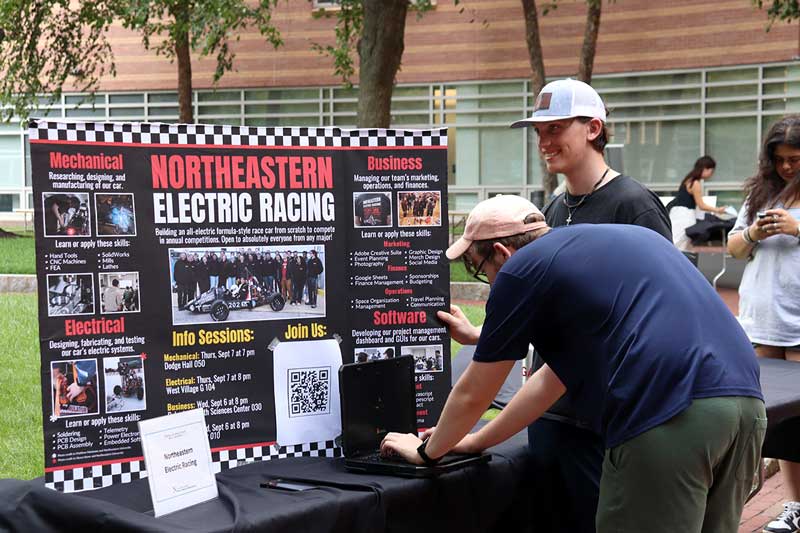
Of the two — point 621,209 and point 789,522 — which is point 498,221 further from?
point 789,522

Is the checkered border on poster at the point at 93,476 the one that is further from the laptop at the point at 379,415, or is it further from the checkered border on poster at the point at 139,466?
the laptop at the point at 379,415

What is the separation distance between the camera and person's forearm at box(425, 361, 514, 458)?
2.53 m

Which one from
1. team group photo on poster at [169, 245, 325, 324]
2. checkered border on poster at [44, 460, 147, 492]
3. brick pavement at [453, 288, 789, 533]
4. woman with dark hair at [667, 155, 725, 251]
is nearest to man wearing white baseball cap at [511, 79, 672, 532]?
team group photo on poster at [169, 245, 325, 324]

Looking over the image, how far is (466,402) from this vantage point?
262 cm

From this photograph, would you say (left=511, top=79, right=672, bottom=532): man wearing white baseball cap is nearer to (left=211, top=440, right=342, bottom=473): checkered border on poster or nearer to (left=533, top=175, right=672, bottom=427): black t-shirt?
(left=533, top=175, right=672, bottom=427): black t-shirt

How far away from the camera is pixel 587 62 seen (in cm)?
1670

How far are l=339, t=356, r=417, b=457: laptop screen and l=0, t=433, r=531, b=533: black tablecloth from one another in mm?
112

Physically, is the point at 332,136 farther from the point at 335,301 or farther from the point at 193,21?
the point at 193,21

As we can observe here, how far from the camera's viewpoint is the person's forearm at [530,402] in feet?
9.17

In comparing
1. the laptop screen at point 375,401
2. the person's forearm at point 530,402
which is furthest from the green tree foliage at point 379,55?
the person's forearm at point 530,402

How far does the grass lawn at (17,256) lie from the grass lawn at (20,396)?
307cm

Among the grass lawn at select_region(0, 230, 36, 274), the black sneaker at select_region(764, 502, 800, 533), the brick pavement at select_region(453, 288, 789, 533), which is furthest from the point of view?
the grass lawn at select_region(0, 230, 36, 274)

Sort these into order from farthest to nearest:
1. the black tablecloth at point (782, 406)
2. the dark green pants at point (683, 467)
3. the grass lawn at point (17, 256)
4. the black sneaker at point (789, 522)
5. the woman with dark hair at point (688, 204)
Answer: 1. the grass lawn at point (17, 256)
2. the woman with dark hair at point (688, 204)
3. the black sneaker at point (789, 522)
4. the black tablecloth at point (782, 406)
5. the dark green pants at point (683, 467)

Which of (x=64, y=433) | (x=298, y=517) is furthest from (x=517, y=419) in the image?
(x=64, y=433)
